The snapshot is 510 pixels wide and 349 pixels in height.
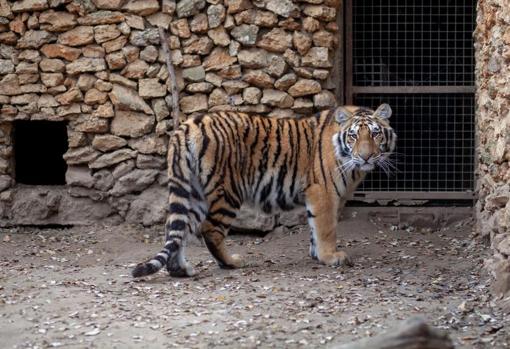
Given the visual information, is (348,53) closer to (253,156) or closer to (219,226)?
(253,156)

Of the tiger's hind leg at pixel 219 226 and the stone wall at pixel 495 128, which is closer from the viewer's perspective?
the stone wall at pixel 495 128

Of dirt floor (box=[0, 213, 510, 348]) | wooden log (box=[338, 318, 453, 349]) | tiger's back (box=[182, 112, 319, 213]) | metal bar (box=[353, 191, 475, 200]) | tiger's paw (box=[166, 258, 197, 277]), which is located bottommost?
dirt floor (box=[0, 213, 510, 348])

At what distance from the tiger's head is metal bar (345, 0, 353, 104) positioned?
1265 millimetres

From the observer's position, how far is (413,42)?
8969 millimetres

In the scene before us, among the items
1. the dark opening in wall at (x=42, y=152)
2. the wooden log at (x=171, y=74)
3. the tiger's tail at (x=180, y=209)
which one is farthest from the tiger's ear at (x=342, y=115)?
the dark opening in wall at (x=42, y=152)

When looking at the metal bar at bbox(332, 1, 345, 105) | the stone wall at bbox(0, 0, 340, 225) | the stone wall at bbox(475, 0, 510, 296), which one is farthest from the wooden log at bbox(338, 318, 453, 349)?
the metal bar at bbox(332, 1, 345, 105)

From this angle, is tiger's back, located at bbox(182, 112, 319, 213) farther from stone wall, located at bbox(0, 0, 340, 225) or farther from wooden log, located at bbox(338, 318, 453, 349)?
wooden log, located at bbox(338, 318, 453, 349)

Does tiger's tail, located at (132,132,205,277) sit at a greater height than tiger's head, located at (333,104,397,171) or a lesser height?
lesser

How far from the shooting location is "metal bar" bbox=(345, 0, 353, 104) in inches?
345

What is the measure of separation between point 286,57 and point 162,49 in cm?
114

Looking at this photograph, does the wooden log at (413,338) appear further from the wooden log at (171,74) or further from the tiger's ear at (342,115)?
the wooden log at (171,74)

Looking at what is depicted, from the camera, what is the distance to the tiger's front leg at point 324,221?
291 inches

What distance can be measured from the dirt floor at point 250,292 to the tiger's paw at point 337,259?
0.10 meters

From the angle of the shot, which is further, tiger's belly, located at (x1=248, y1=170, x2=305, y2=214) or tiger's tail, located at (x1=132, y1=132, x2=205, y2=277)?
tiger's belly, located at (x1=248, y1=170, x2=305, y2=214)
